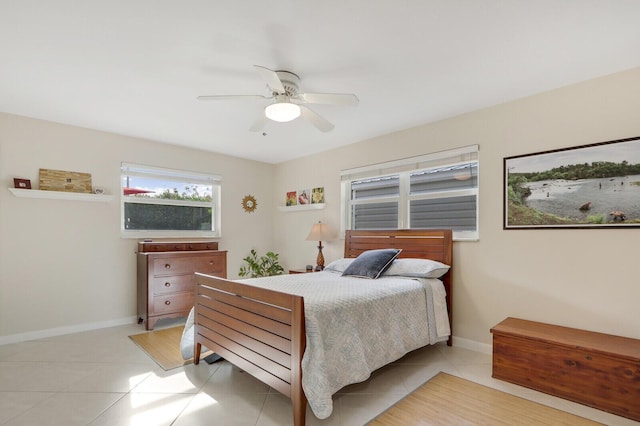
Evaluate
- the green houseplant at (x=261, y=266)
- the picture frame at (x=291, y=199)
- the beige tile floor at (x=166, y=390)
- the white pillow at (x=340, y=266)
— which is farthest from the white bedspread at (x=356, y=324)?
the picture frame at (x=291, y=199)

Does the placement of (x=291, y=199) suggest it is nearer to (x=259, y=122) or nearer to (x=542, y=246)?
(x=259, y=122)

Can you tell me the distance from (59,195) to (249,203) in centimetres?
249

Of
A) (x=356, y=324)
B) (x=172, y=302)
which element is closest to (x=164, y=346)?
(x=172, y=302)

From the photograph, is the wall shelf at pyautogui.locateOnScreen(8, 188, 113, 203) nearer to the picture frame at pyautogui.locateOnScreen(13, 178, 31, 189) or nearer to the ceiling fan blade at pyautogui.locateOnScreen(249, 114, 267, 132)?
the picture frame at pyautogui.locateOnScreen(13, 178, 31, 189)

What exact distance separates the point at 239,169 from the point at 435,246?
3351 mm

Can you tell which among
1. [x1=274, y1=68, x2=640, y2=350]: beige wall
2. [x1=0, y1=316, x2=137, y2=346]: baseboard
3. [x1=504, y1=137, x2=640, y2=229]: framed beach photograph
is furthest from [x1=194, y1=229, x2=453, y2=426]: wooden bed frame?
[x1=0, y1=316, x2=137, y2=346]: baseboard

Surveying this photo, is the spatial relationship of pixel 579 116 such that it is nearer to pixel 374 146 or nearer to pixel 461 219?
pixel 461 219

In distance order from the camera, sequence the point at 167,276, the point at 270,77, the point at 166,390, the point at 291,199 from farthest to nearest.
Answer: the point at 291,199 → the point at 167,276 → the point at 166,390 → the point at 270,77

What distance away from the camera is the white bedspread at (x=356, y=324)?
181cm

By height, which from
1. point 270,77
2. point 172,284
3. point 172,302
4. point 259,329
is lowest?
point 172,302

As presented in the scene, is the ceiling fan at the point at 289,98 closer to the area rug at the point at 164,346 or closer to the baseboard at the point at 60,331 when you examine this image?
the area rug at the point at 164,346

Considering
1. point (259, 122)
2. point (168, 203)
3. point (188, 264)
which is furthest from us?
point (168, 203)

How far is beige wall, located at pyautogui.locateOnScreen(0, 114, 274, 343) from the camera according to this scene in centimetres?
331

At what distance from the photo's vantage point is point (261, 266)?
5078 millimetres
